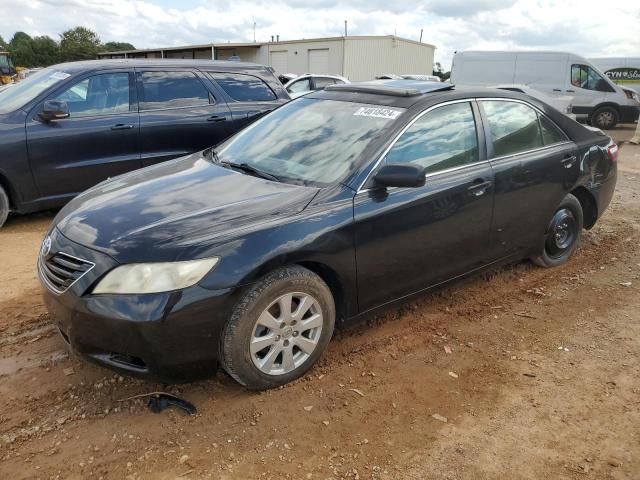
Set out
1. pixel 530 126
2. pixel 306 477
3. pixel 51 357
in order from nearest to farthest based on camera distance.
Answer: pixel 306 477 → pixel 51 357 → pixel 530 126

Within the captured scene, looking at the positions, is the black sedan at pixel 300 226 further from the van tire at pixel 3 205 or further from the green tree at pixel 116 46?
the green tree at pixel 116 46

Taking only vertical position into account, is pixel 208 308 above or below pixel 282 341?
above

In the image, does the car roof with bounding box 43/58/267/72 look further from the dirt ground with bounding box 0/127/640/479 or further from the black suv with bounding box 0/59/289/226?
the dirt ground with bounding box 0/127/640/479

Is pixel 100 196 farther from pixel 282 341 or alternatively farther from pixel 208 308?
pixel 282 341

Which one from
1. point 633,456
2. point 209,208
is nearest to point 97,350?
point 209,208

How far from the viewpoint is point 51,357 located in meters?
3.28

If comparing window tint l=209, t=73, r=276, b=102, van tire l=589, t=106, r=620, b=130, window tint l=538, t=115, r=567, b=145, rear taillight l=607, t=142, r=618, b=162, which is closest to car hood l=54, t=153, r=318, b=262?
window tint l=538, t=115, r=567, b=145

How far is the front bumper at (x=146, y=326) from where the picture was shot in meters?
2.54

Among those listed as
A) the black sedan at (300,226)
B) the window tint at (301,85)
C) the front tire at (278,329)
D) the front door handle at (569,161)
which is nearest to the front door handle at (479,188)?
the black sedan at (300,226)

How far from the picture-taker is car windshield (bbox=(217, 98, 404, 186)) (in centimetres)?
333

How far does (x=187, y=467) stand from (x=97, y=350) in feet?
2.46

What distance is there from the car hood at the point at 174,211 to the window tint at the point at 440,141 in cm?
75

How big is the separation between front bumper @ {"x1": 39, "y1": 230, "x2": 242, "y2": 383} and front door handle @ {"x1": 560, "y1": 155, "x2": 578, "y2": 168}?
10.4 ft

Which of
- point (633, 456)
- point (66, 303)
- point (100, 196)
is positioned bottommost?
point (633, 456)
